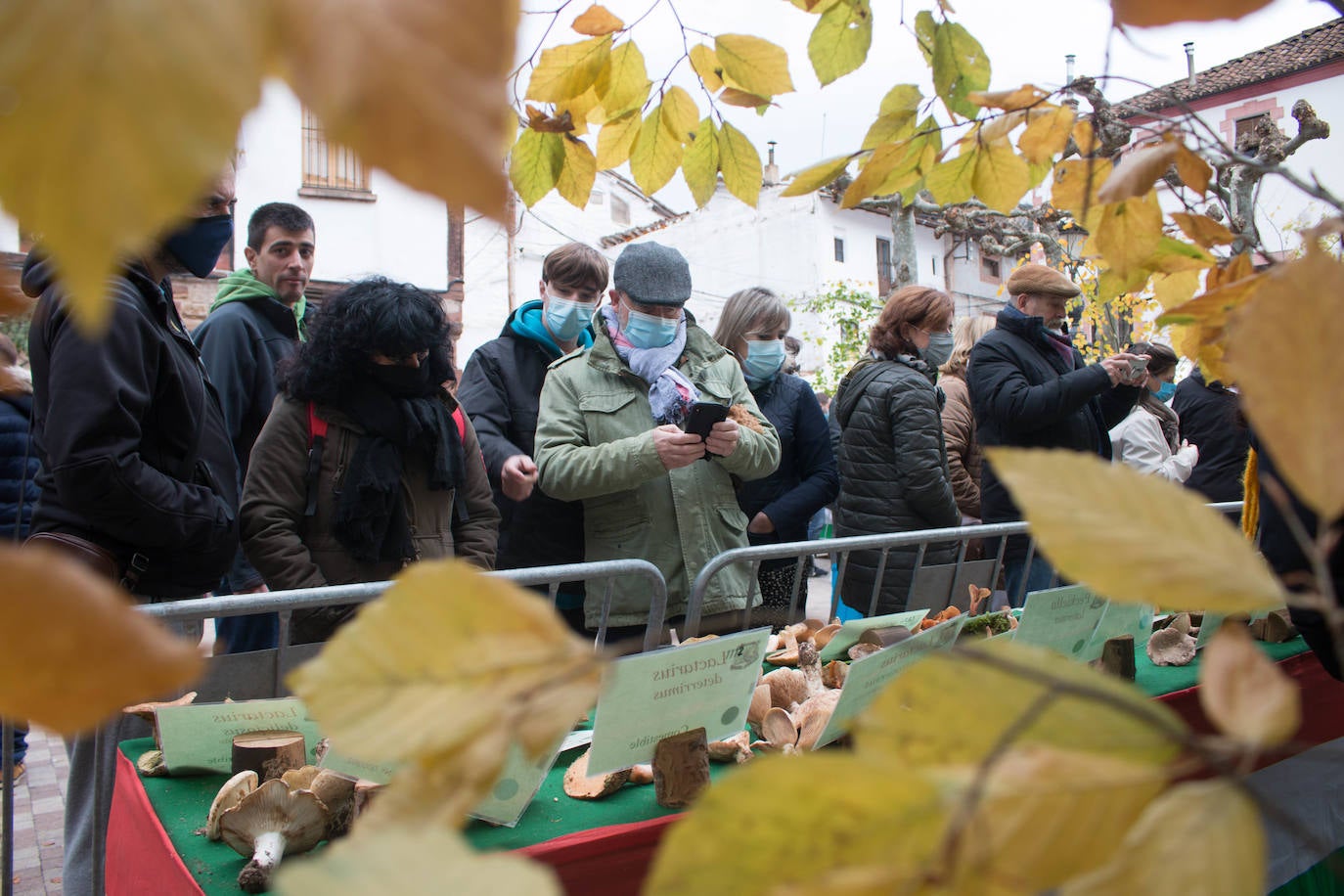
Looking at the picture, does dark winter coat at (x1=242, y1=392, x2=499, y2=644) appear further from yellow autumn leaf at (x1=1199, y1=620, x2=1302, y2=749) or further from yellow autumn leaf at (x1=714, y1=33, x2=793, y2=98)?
yellow autumn leaf at (x1=1199, y1=620, x2=1302, y2=749)

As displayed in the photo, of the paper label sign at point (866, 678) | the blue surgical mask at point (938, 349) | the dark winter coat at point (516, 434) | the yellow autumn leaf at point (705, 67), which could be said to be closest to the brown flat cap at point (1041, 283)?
the blue surgical mask at point (938, 349)

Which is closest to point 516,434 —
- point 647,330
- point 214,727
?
point 647,330

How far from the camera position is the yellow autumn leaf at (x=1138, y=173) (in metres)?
0.71

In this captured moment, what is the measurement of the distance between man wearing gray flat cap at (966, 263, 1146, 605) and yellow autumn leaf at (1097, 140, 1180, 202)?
2.71 meters

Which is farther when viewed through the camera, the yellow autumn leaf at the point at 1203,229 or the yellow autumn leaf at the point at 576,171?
the yellow autumn leaf at the point at 576,171

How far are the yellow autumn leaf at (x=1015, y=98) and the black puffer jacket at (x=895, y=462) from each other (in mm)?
2353

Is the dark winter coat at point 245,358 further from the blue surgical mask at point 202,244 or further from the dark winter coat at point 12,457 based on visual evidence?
the dark winter coat at point 12,457

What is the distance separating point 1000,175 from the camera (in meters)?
1.14

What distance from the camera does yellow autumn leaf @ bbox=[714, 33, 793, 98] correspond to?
112 cm

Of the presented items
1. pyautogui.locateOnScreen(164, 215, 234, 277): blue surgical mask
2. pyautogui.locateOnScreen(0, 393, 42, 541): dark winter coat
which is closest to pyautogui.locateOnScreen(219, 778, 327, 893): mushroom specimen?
pyautogui.locateOnScreen(164, 215, 234, 277): blue surgical mask

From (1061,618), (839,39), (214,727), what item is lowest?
(214,727)

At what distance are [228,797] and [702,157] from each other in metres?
1.08

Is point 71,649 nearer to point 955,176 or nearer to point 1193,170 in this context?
point 1193,170

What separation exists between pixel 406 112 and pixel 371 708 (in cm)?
22
